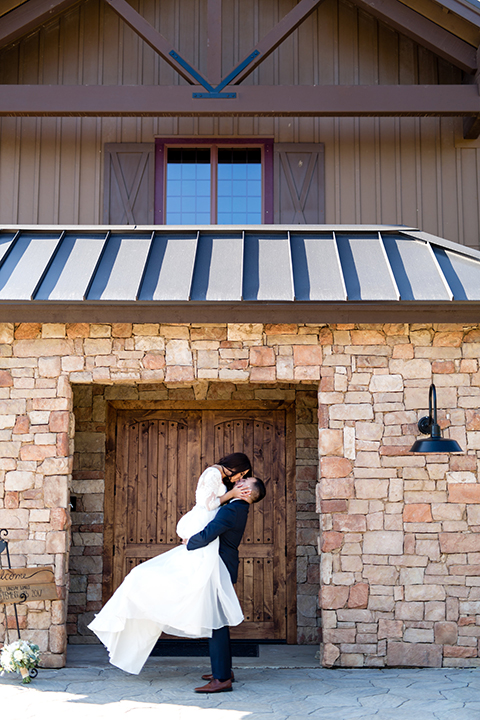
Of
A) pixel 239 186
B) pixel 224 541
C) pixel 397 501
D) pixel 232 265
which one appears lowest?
pixel 224 541

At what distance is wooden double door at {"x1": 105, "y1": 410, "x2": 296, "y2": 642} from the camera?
24.5 feet

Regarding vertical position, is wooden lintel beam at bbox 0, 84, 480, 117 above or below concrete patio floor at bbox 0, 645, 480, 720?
above

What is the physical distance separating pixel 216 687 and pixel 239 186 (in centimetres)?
548

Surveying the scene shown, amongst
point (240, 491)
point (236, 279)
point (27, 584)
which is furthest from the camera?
point (236, 279)

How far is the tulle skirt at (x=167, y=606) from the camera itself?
5188 mm

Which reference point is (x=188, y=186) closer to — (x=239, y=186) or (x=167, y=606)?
(x=239, y=186)

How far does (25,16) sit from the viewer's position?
7.88 meters

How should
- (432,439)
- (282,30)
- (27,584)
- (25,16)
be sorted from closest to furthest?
1. (432,439)
2. (27,584)
3. (282,30)
4. (25,16)

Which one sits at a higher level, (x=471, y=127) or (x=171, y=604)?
(x=471, y=127)

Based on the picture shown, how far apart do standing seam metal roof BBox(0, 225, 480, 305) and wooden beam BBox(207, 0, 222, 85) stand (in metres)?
2.00

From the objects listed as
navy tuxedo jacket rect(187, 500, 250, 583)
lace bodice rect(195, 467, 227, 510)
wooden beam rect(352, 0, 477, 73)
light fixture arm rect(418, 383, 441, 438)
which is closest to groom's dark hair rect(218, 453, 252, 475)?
lace bodice rect(195, 467, 227, 510)

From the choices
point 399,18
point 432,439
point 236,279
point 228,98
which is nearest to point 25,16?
point 228,98

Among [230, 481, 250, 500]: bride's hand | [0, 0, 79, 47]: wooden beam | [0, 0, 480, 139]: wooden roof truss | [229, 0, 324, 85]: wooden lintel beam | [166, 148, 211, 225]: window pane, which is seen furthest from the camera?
[166, 148, 211, 225]: window pane

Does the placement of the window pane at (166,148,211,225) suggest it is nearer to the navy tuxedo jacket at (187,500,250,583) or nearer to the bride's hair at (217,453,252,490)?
the bride's hair at (217,453,252,490)
